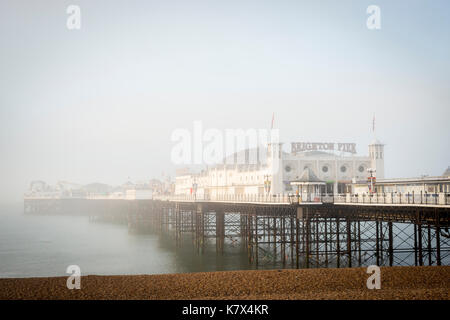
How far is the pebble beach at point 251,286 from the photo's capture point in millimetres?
17672

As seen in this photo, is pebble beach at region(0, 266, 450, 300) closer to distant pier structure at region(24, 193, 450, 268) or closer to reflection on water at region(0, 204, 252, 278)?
distant pier structure at region(24, 193, 450, 268)

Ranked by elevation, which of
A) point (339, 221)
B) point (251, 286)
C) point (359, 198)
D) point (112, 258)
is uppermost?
point (359, 198)

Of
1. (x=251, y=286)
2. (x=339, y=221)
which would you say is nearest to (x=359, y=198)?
(x=339, y=221)

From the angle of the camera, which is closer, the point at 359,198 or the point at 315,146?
the point at 359,198

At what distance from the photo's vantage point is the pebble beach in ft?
58.0

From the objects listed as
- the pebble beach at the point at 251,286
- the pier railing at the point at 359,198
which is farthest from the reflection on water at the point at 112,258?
the pebble beach at the point at 251,286

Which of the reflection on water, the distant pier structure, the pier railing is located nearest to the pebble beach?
the pier railing

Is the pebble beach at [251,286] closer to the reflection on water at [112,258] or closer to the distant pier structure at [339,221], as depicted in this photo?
the distant pier structure at [339,221]

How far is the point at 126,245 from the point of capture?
63031mm

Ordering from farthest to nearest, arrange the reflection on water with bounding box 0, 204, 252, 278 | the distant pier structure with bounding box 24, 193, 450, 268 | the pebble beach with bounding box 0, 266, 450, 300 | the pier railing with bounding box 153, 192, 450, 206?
1. the reflection on water with bounding box 0, 204, 252, 278
2. the distant pier structure with bounding box 24, 193, 450, 268
3. the pier railing with bounding box 153, 192, 450, 206
4. the pebble beach with bounding box 0, 266, 450, 300

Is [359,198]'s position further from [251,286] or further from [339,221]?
[251,286]

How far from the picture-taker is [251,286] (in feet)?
65.4
